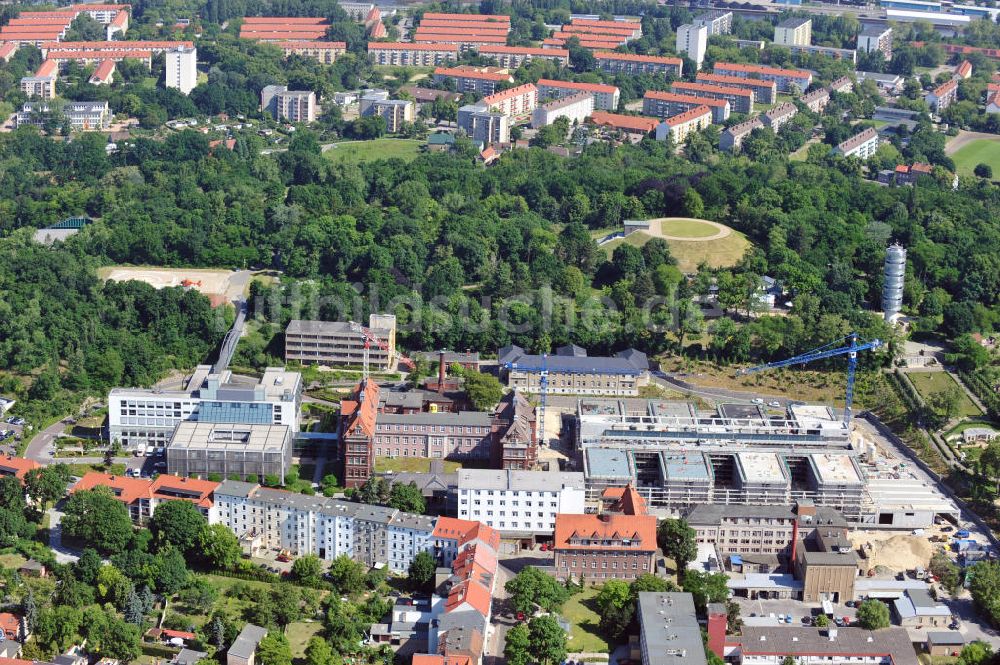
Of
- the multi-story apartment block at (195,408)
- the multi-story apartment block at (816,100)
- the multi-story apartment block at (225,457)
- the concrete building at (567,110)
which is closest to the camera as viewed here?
the multi-story apartment block at (225,457)

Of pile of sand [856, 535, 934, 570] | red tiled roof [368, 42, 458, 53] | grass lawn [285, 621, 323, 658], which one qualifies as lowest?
grass lawn [285, 621, 323, 658]

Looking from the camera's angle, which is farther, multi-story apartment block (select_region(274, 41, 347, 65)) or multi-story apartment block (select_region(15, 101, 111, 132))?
multi-story apartment block (select_region(274, 41, 347, 65))

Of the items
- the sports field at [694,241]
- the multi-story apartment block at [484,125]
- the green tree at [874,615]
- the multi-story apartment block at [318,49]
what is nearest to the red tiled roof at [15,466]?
the green tree at [874,615]

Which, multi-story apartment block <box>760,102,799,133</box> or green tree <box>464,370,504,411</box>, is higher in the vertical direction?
multi-story apartment block <box>760,102,799,133</box>

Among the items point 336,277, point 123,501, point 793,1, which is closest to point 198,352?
point 336,277

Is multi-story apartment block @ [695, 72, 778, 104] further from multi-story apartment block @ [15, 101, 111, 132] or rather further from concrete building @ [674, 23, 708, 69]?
multi-story apartment block @ [15, 101, 111, 132]

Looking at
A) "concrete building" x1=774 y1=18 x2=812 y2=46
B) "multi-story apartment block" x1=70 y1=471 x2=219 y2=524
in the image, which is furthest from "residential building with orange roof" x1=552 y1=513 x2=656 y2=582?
"concrete building" x1=774 y1=18 x2=812 y2=46

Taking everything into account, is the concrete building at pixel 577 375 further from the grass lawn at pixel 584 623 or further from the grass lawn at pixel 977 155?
the grass lawn at pixel 977 155
